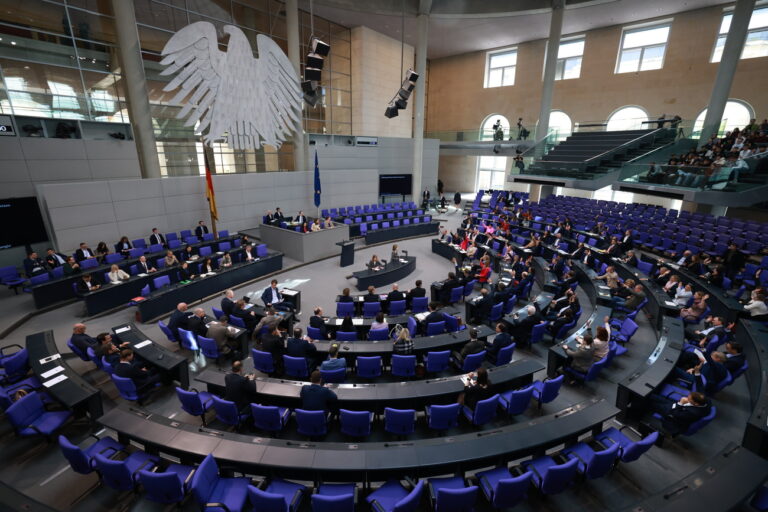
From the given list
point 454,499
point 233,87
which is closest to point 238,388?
point 454,499

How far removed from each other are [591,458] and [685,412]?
187 centimetres

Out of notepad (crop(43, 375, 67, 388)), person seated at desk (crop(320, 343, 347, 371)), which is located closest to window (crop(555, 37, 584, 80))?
person seated at desk (crop(320, 343, 347, 371))

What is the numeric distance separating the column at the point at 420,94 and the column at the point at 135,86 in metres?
14.7

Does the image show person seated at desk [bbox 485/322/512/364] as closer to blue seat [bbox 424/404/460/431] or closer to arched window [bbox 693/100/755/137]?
blue seat [bbox 424/404/460/431]

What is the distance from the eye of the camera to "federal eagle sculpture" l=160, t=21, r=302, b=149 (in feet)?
48.4

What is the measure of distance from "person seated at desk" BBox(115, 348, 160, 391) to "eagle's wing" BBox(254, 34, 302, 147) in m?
13.8

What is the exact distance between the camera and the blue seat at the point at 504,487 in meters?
3.78

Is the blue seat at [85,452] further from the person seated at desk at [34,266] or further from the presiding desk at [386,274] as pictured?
the person seated at desk at [34,266]

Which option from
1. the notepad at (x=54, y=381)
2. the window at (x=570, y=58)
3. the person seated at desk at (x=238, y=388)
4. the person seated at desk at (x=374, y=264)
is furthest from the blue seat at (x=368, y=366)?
the window at (x=570, y=58)

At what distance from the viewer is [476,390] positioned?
5367 millimetres

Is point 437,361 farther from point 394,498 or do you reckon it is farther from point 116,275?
point 116,275

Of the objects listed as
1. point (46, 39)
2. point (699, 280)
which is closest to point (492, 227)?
point (699, 280)

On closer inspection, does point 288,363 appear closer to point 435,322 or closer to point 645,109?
point 435,322

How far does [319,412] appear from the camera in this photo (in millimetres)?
4926
